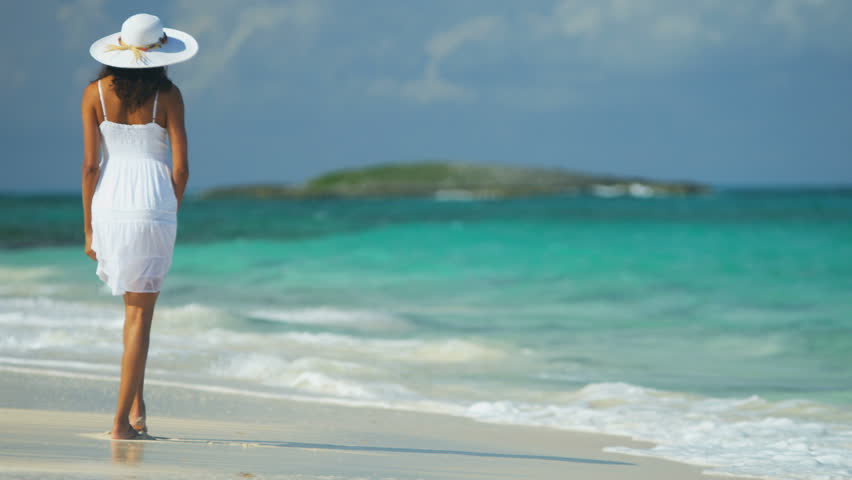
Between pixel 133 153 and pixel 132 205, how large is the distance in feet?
0.71

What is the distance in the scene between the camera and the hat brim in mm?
3951

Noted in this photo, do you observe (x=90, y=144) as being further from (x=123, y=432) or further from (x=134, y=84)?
(x=123, y=432)

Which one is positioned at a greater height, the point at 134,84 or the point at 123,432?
the point at 134,84

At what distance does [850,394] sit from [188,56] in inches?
228

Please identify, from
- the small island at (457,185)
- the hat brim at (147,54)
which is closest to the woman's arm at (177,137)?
the hat brim at (147,54)

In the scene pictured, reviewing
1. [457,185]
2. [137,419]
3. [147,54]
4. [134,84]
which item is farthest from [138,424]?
[457,185]

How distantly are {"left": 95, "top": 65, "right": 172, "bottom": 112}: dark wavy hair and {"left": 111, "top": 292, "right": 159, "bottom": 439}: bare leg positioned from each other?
30.7 inches

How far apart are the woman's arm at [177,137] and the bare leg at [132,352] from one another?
47 cm

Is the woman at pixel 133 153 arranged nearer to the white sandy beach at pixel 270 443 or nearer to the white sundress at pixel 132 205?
the white sundress at pixel 132 205

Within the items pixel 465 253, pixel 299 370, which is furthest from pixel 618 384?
pixel 465 253

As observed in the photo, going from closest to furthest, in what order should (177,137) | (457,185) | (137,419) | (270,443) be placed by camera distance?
(177,137), (137,419), (270,443), (457,185)

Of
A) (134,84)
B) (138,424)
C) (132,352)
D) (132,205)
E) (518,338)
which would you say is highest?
(134,84)

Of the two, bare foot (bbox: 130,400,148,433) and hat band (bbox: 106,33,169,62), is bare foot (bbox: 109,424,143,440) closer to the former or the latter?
bare foot (bbox: 130,400,148,433)

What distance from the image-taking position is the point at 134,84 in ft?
13.1
